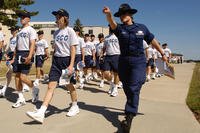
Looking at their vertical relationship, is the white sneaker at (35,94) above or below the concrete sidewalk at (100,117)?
above

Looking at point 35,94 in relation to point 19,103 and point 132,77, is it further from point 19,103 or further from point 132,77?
point 132,77

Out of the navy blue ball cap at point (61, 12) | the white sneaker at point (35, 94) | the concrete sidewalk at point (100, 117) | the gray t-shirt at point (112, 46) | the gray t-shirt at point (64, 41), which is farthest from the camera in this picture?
the gray t-shirt at point (112, 46)

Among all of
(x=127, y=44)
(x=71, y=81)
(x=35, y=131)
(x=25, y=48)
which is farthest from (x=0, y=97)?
(x=127, y=44)

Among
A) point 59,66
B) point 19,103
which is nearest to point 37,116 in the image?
point 59,66

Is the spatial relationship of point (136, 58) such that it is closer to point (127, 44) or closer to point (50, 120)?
point (127, 44)

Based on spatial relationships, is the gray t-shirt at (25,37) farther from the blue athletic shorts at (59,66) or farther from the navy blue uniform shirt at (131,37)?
the navy blue uniform shirt at (131,37)

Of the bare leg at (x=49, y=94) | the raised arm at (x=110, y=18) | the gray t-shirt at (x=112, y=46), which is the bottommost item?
the bare leg at (x=49, y=94)

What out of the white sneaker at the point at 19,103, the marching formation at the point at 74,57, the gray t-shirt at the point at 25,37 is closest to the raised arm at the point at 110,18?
the marching formation at the point at 74,57

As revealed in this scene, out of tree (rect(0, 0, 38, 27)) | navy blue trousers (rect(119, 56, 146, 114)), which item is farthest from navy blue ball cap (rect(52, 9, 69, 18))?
tree (rect(0, 0, 38, 27))

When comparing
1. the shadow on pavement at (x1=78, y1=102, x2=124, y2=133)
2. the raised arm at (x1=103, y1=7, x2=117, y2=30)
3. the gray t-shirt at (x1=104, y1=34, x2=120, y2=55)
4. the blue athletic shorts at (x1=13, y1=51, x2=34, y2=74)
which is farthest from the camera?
the gray t-shirt at (x1=104, y1=34, x2=120, y2=55)

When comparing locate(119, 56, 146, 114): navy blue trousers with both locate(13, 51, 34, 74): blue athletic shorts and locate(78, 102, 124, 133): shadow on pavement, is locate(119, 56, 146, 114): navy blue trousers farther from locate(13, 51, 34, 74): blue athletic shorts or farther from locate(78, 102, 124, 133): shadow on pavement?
locate(13, 51, 34, 74): blue athletic shorts

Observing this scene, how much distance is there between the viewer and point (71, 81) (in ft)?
23.2

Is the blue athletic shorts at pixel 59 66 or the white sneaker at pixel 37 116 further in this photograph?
the blue athletic shorts at pixel 59 66

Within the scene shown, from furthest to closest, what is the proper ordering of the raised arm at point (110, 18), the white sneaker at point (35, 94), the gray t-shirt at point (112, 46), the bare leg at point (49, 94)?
1. the gray t-shirt at point (112, 46)
2. the white sneaker at point (35, 94)
3. the bare leg at point (49, 94)
4. the raised arm at point (110, 18)
